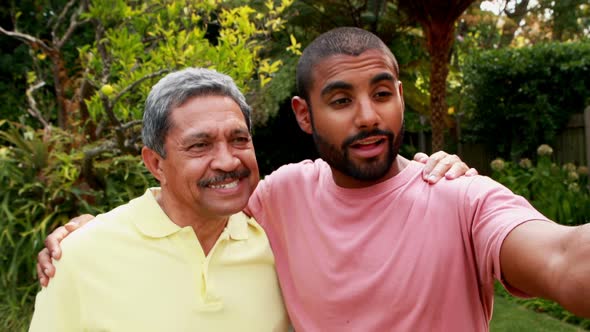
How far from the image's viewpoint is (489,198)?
1.83 m

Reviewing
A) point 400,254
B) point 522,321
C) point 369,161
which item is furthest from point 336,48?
point 522,321

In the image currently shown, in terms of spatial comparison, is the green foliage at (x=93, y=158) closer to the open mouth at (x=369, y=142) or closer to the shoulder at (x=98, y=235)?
the shoulder at (x=98, y=235)

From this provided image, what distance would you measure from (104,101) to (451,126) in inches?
428

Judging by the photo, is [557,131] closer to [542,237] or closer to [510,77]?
[510,77]

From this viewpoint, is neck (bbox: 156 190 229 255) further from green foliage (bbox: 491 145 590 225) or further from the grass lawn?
green foliage (bbox: 491 145 590 225)

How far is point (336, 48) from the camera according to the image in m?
2.26

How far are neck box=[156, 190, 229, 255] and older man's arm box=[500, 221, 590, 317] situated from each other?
3.96 ft

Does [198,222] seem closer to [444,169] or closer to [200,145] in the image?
[200,145]


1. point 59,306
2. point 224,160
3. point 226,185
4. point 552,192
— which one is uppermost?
point 224,160

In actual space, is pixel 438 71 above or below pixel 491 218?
above

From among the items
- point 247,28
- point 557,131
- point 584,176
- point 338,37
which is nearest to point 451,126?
point 557,131

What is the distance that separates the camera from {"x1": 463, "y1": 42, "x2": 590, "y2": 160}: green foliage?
33.4ft

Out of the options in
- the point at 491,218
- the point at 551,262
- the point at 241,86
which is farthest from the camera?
the point at 241,86

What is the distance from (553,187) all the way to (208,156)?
6622mm
